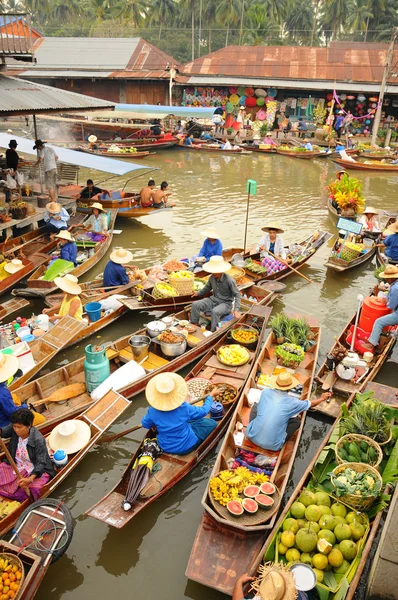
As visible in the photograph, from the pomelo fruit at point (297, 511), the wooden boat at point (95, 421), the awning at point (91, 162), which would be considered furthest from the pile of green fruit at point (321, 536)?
the awning at point (91, 162)

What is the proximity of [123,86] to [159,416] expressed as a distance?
32759mm

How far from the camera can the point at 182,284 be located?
9.25m

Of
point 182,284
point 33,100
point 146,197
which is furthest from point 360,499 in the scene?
point 33,100

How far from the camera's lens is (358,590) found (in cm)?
462

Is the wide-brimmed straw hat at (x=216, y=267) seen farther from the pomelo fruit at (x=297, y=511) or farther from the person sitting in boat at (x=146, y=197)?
the person sitting in boat at (x=146, y=197)

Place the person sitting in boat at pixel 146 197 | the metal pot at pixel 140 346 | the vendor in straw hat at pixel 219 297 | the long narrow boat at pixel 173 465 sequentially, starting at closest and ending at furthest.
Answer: the long narrow boat at pixel 173 465 → the metal pot at pixel 140 346 → the vendor in straw hat at pixel 219 297 → the person sitting in boat at pixel 146 197

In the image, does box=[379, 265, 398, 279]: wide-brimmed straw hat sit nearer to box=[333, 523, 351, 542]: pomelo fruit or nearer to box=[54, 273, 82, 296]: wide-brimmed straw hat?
box=[333, 523, 351, 542]: pomelo fruit

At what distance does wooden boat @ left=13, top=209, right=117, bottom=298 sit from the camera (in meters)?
9.62

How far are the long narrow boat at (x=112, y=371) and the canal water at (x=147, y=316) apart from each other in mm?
668

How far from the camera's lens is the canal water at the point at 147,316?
16.1 feet

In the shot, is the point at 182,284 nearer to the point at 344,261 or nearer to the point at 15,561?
the point at 344,261

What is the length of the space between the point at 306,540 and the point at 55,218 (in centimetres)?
1058

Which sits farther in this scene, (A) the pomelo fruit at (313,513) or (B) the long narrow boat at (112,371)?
(B) the long narrow boat at (112,371)

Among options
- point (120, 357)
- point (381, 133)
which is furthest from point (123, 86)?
point (120, 357)
